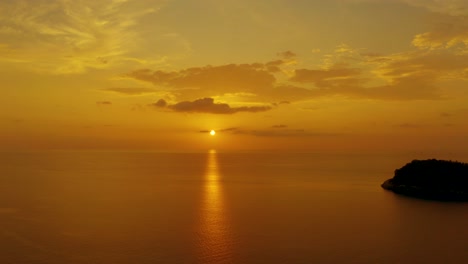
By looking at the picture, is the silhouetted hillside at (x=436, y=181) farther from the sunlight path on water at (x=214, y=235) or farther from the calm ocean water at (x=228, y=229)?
the sunlight path on water at (x=214, y=235)

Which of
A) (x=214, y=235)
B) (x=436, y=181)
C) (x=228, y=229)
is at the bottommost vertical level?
(x=214, y=235)

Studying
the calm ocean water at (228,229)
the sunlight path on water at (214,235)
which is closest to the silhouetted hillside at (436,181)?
the calm ocean water at (228,229)

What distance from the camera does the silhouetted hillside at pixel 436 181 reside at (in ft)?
307

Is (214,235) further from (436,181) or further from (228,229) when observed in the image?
(436,181)

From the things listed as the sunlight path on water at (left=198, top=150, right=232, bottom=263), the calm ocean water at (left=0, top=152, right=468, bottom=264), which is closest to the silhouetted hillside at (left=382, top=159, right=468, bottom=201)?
the calm ocean water at (left=0, top=152, right=468, bottom=264)

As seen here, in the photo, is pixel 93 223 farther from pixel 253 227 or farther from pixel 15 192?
pixel 15 192

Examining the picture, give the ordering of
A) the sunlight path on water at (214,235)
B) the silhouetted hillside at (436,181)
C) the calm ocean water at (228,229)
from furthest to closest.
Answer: the silhouetted hillside at (436,181) < the calm ocean water at (228,229) < the sunlight path on water at (214,235)

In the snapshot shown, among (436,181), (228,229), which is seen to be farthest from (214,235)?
(436,181)

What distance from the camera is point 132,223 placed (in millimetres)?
64062

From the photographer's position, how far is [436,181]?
98062 mm

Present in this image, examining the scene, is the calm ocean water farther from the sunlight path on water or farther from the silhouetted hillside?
the silhouetted hillside

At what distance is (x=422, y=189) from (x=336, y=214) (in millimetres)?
37217

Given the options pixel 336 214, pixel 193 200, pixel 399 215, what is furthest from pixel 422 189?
pixel 193 200

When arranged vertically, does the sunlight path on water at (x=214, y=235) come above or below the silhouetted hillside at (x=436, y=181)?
below
